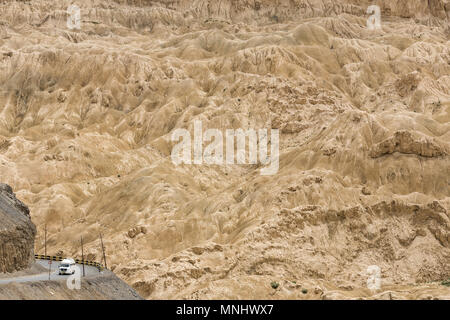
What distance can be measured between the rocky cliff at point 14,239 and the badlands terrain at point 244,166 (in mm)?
11546

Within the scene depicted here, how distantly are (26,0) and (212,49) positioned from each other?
59.4m

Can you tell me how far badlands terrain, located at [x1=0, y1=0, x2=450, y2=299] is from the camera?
4684 cm

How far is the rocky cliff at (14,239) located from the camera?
112 feet

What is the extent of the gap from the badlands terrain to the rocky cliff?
11.5 metres

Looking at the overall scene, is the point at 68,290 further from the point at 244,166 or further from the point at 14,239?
the point at 244,166

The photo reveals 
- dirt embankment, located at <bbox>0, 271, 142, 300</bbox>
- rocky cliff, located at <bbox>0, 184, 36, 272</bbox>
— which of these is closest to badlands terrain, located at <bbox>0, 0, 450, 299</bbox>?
dirt embankment, located at <bbox>0, 271, 142, 300</bbox>

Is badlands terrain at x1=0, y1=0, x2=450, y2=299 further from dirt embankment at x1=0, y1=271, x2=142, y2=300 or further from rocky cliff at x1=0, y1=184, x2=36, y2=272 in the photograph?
rocky cliff at x1=0, y1=184, x2=36, y2=272

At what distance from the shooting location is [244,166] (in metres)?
67.4

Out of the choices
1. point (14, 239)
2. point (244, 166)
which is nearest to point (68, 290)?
point (14, 239)

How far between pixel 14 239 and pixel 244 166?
1380 inches

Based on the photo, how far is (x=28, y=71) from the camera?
95.2m

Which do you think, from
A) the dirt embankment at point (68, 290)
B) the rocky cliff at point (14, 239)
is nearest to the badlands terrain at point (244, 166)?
the dirt embankment at point (68, 290)
